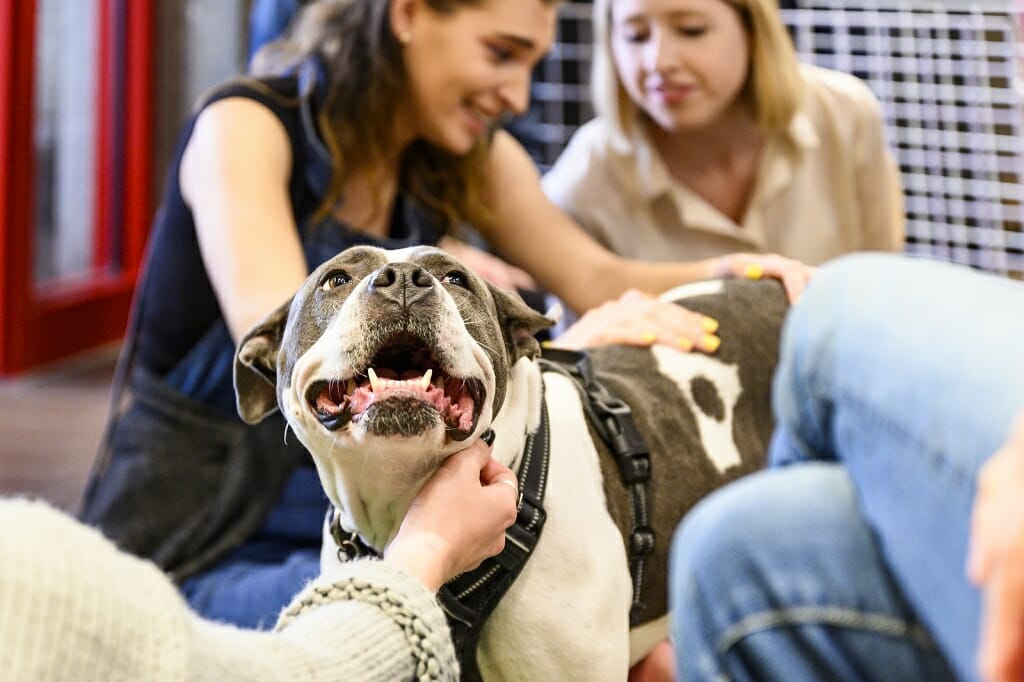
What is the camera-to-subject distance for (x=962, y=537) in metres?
0.61

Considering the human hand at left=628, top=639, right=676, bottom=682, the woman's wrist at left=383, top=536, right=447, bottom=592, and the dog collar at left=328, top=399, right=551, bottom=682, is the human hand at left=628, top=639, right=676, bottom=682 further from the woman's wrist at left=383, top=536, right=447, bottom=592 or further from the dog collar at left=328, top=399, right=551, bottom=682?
the woman's wrist at left=383, top=536, right=447, bottom=592

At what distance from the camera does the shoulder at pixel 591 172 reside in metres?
2.16

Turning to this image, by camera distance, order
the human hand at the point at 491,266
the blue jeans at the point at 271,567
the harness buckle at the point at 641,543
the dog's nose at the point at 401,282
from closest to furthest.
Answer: the dog's nose at the point at 401,282 < the harness buckle at the point at 641,543 < the blue jeans at the point at 271,567 < the human hand at the point at 491,266

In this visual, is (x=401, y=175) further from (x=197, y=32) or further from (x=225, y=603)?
(x=197, y=32)

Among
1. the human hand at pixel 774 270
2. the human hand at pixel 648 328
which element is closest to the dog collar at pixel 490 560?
the human hand at pixel 648 328

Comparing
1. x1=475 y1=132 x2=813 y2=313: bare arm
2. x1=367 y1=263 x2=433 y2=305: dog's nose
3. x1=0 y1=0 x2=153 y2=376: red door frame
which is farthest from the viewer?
x1=0 y1=0 x2=153 y2=376: red door frame

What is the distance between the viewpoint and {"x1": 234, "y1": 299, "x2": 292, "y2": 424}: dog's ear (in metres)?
1.13

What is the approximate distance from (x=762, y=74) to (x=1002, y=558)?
5.38 feet

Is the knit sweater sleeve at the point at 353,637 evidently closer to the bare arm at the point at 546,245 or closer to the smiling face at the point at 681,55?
the bare arm at the point at 546,245

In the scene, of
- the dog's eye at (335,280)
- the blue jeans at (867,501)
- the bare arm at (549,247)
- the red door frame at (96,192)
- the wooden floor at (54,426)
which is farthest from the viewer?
the red door frame at (96,192)

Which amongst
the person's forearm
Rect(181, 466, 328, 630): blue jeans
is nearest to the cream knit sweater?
Rect(181, 466, 328, 630): blue jeans

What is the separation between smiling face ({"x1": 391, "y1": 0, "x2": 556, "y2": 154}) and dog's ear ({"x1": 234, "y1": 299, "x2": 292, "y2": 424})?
625mm

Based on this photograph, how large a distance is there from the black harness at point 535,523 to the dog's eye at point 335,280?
24 cm

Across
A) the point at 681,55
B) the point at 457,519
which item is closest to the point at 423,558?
the point at 457,519
